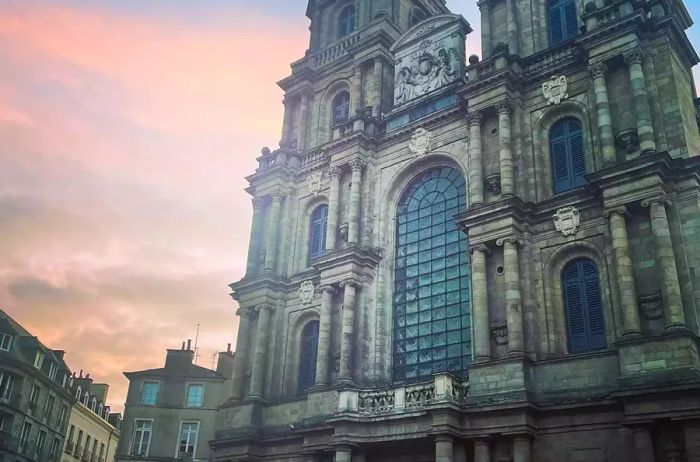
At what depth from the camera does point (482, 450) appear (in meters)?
21.5

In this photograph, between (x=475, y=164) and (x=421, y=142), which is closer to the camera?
(x=475, y=164)

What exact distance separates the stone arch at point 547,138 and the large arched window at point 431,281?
3408mm

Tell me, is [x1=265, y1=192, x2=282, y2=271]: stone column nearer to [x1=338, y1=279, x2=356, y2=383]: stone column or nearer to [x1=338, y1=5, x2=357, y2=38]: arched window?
[x1=338, y1=279, x2=356, y2=383]: stone column

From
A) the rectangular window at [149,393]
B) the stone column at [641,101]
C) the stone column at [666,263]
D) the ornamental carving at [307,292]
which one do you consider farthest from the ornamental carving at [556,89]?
the rectangular window at [149,393]

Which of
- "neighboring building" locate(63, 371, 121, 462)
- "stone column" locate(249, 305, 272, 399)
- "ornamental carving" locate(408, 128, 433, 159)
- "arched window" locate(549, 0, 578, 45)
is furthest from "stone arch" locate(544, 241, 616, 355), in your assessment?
"neighboring building" locate(63, 371, 121, 462)

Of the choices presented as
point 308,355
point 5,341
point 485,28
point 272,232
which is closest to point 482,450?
point 308,355

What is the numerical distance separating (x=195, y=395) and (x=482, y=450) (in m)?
31.7

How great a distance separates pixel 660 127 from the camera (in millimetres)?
23297

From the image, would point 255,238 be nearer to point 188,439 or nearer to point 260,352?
point 260,352

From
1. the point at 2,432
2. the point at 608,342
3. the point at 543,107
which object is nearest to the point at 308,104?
the point at 543,107

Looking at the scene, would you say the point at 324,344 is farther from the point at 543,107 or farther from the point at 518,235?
the point at 543,107

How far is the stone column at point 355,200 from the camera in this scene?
29.3 meters

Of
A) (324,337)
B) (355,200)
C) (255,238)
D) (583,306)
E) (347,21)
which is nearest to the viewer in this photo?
(583,306)

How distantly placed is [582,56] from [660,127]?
422cm
